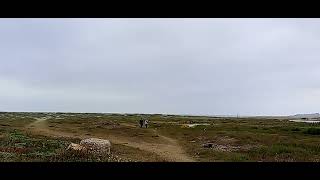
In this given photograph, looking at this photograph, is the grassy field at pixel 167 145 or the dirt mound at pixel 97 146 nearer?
the grassy field at pixel 167 145

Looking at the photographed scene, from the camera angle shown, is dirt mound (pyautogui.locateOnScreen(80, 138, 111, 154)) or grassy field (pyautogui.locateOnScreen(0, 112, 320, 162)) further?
dirt mound (pyautogui.locateOnScreen(80, 138, 111, 154))

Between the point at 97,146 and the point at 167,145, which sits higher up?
the point at 97,146

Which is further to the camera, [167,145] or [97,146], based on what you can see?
[167,145]
